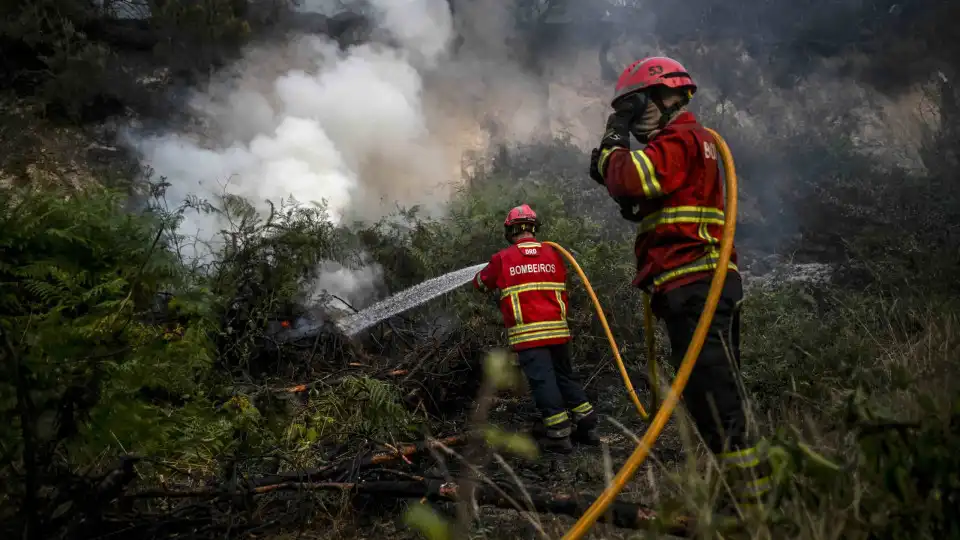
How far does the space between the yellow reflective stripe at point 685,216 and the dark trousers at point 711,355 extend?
27cm

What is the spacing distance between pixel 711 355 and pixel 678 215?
2.05 ft

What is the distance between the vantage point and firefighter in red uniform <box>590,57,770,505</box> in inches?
100

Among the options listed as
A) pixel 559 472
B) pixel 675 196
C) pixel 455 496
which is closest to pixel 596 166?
pixel 675 196

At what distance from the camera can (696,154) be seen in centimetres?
271

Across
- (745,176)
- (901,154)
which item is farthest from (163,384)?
(901,154)

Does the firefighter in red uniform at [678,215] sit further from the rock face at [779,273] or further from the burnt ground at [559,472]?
the rock face at [779,273]

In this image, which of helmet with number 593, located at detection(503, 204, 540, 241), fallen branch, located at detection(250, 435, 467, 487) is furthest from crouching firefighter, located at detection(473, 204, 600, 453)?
fallen branch, located at detection(250, 435, 467, 487)

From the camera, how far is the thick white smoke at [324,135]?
895 cm

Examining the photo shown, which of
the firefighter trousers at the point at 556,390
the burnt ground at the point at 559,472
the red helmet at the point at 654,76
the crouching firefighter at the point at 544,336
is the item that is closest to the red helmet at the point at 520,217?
the crouching firefighter at the point at 544,336

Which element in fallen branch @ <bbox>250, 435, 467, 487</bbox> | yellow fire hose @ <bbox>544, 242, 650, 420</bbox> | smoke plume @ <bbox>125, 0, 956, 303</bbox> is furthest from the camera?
smoke plume @ <bbox>125, 0, 956, 303</bbox>

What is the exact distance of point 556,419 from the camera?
4434mm

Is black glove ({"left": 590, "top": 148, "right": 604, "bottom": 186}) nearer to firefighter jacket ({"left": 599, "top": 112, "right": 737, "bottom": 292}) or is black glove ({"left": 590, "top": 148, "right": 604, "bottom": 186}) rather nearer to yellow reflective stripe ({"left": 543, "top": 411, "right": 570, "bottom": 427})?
firefighter jacket ({"left": 599, "top": 112, "right": 737, "bottom": 292})

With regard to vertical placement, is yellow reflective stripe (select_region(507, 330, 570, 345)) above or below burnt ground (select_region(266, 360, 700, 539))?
above

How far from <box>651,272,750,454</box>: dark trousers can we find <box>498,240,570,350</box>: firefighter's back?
72.9 inches
